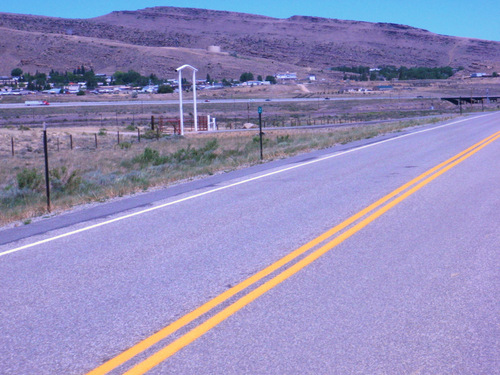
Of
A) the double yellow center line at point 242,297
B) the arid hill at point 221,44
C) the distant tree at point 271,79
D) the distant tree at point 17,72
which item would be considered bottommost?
the double yellow center line at point 242,297

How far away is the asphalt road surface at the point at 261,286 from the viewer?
5133mm

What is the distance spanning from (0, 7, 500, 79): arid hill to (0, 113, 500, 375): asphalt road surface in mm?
123799

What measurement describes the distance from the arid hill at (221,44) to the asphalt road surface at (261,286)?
406 ft

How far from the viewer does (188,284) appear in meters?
7.04

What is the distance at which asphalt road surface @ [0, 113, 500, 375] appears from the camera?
5.13m

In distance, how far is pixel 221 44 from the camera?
166 meters

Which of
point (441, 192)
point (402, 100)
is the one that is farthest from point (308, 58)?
point (441, 192)

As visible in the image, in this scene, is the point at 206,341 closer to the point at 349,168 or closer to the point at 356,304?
the point at 356,304

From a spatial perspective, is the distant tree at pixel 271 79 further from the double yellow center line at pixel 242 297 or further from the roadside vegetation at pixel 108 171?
the double yellow center line at pixel 242 297

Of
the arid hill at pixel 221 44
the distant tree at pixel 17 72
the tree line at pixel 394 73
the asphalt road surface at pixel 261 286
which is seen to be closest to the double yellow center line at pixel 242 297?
the asphalt road surface at pixel 261 286

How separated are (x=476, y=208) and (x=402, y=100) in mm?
89922

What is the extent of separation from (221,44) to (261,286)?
164m

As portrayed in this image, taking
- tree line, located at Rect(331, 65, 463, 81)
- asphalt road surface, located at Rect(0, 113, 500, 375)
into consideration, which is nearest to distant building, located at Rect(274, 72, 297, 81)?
tree line, located at Rect(331, 65, 463, 81)

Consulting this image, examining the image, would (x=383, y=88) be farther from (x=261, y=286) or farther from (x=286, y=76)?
(x=261, y=286)
